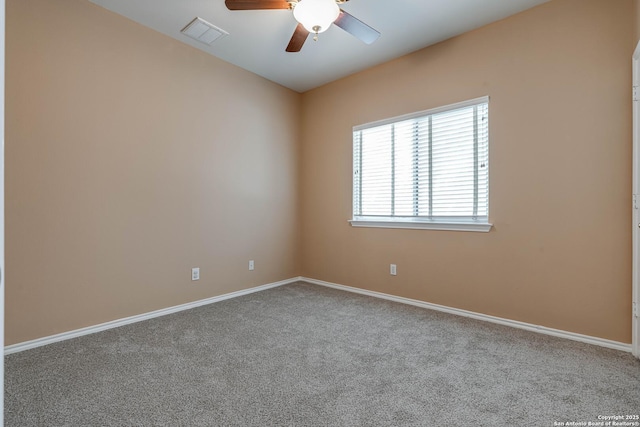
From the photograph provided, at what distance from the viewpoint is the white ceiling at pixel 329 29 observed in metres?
2.72

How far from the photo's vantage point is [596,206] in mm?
2477

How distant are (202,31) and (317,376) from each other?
314cm

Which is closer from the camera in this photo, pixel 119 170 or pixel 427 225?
pixel 119 170

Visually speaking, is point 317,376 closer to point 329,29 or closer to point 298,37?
point 298,37

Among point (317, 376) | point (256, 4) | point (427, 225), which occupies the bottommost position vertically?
point (317, 376)

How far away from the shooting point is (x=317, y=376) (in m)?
2.00

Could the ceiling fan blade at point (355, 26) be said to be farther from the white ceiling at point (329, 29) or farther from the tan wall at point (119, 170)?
the tan wall at point (119, 170)

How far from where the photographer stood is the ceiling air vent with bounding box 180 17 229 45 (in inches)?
117

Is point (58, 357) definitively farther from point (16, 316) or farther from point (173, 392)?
point (173, 392)

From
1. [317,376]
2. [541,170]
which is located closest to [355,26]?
[541,170]

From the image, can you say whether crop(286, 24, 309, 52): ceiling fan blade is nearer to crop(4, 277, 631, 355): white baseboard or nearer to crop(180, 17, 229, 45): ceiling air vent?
crop(180, 17, 229, 45): ceiling air vent

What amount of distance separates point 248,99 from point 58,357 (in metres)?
3.09

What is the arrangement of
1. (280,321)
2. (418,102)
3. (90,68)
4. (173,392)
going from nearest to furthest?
(173,392) < (90,68) < (280,321) < (418,102)

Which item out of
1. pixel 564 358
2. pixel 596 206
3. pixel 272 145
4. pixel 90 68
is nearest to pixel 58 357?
pixel 90 68
